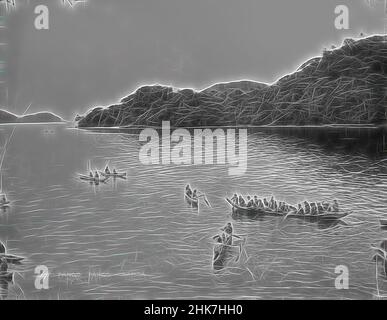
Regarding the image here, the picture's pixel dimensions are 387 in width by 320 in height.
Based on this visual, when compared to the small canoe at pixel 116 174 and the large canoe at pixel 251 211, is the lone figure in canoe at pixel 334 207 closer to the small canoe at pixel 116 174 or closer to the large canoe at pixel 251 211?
the large canoe at pixel 251 211

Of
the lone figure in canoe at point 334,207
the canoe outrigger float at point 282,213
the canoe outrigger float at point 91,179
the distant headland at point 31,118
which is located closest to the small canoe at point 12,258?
the canoe outrigger float at point 91,179

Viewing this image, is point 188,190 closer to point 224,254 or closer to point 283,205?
point 224,254

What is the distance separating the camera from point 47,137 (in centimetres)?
202

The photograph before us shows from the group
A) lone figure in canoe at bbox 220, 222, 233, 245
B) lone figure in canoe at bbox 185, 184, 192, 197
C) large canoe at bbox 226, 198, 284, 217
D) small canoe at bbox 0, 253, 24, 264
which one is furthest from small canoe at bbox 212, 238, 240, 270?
small canoe at bbox 0, 253, 24, 264

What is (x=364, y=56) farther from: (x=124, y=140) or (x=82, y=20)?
(x=82, y=20)

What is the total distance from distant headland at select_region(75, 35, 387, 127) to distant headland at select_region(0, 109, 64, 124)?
0.47 ft

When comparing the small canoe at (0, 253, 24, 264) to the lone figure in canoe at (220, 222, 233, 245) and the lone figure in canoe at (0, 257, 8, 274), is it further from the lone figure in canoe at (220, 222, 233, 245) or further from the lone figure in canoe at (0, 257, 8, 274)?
the lone figure in canoe at (220, 222, 233, 245)

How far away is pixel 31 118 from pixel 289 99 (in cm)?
145

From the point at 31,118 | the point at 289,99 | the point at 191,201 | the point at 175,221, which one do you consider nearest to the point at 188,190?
the point at 191,201

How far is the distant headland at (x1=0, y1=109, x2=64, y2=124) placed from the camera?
202 centimetres

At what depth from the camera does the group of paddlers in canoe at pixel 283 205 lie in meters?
1.97

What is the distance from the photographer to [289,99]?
79.3 inches

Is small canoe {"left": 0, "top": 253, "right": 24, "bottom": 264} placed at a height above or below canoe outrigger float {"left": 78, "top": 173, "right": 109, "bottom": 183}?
below
